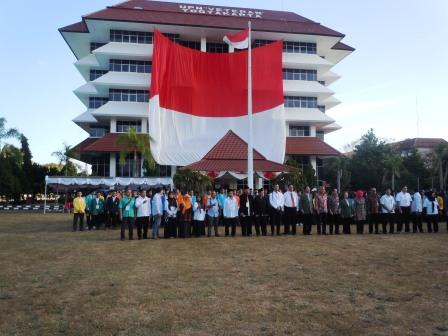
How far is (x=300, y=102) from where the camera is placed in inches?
1613

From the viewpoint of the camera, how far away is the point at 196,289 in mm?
6879

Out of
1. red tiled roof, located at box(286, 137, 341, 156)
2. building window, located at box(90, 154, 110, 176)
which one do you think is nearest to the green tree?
red tiled roof, located at box(286, 137, 341, 156)

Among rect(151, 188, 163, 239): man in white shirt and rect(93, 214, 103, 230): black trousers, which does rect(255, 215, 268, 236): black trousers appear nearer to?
rect(151, 188, 163, 239): man in white shirt

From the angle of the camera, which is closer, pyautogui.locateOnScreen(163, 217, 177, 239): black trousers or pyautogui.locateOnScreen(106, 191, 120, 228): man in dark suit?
pyautogui.locateOnScreen(163, 217, 177, 239): black trousers

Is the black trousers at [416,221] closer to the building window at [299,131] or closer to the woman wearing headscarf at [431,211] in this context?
the woman wearing headscarf at [431,211]

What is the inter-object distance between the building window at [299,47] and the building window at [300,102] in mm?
4349

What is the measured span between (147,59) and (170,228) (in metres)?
26.9

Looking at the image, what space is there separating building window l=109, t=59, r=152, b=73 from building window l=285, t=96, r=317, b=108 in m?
12.7

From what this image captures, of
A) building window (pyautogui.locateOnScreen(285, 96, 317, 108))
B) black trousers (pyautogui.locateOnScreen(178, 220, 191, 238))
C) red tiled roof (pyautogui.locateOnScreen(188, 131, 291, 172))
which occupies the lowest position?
black trousers (pyautogui.locateOnScreen(178, 220, 191, 238))

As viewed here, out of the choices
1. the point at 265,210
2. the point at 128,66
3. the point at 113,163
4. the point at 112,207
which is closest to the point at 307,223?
the point at 265,210

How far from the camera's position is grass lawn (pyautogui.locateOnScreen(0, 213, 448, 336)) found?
5.14 meters

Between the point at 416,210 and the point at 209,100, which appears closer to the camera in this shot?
the point at 416,210

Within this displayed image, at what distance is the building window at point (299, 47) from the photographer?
41.4 m

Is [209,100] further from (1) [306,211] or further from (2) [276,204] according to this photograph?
(1) [306,211]
